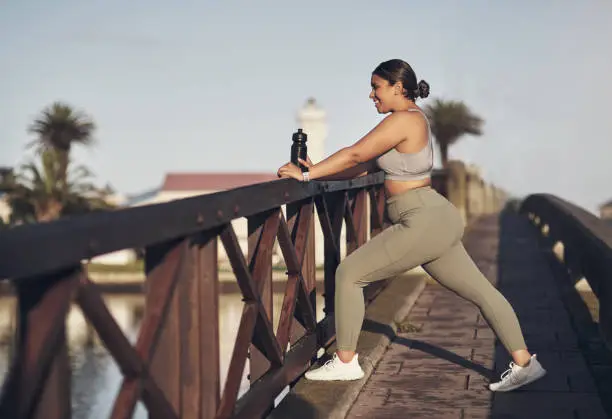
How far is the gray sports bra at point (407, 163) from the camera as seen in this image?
4.67 metres

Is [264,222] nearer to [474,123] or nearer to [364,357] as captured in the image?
[364,357]

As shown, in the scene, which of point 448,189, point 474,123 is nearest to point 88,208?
point 474,123

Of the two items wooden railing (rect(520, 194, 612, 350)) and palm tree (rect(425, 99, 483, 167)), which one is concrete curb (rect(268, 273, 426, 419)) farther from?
palm tree (rect(425, 99, 483, 167))

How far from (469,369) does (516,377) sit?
561 mm

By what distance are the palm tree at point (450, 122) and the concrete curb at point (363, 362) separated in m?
33.0

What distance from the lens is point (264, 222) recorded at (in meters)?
4.32

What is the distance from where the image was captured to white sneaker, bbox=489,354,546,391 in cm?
480

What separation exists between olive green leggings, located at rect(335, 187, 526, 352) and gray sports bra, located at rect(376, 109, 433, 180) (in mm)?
87

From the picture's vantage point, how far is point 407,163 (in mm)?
4672

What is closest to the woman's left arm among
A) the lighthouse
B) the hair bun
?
the hair bun

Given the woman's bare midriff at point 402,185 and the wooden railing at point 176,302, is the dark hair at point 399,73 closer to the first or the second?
the woman's bare midriff at point 402,185

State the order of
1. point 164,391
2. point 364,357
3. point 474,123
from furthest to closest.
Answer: point 474,123 → point 364,357 → point 164,391

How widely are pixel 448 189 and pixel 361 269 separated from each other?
44.1 feet

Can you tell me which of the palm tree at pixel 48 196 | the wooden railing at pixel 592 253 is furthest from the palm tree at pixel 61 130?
the wooden railing at pixel 592 253
